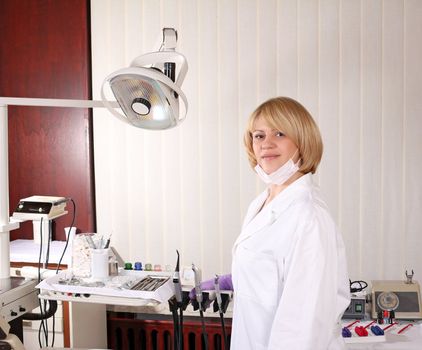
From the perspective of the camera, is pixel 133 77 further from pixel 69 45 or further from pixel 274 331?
pixel 69 45

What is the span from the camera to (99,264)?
2.05m

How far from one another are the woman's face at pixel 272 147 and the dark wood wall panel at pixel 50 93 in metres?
1.51

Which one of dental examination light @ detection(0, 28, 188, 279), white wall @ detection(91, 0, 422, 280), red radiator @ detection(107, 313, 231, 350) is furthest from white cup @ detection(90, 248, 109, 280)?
red radiator @ detection(107, 313, 231, 350)

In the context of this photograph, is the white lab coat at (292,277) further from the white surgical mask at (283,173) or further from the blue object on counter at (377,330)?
the blue object on counter at (377,330)

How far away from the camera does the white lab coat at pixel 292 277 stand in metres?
1.43

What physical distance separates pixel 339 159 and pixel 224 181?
0.58m

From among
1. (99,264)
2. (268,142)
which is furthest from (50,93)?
(268,142)

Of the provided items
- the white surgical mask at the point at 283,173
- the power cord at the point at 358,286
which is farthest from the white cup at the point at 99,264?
the power cord at the point at 358,286

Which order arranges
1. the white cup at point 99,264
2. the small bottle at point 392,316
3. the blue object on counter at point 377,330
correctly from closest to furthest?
the white cup at point 99,264 < the blue object on counter at point 377,330 < the small bottle at point 392,316

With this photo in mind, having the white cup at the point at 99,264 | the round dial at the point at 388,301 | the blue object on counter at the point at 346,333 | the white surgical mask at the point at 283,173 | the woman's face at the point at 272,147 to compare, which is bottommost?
the blue object on counter at the point at 346,333

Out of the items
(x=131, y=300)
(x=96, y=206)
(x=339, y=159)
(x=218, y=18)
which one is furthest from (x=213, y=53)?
(x=131, y=300)

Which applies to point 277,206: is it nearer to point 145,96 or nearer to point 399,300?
point 145,96

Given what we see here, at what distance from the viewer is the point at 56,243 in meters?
2.98

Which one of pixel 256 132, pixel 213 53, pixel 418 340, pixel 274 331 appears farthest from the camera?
pixel 213 53
